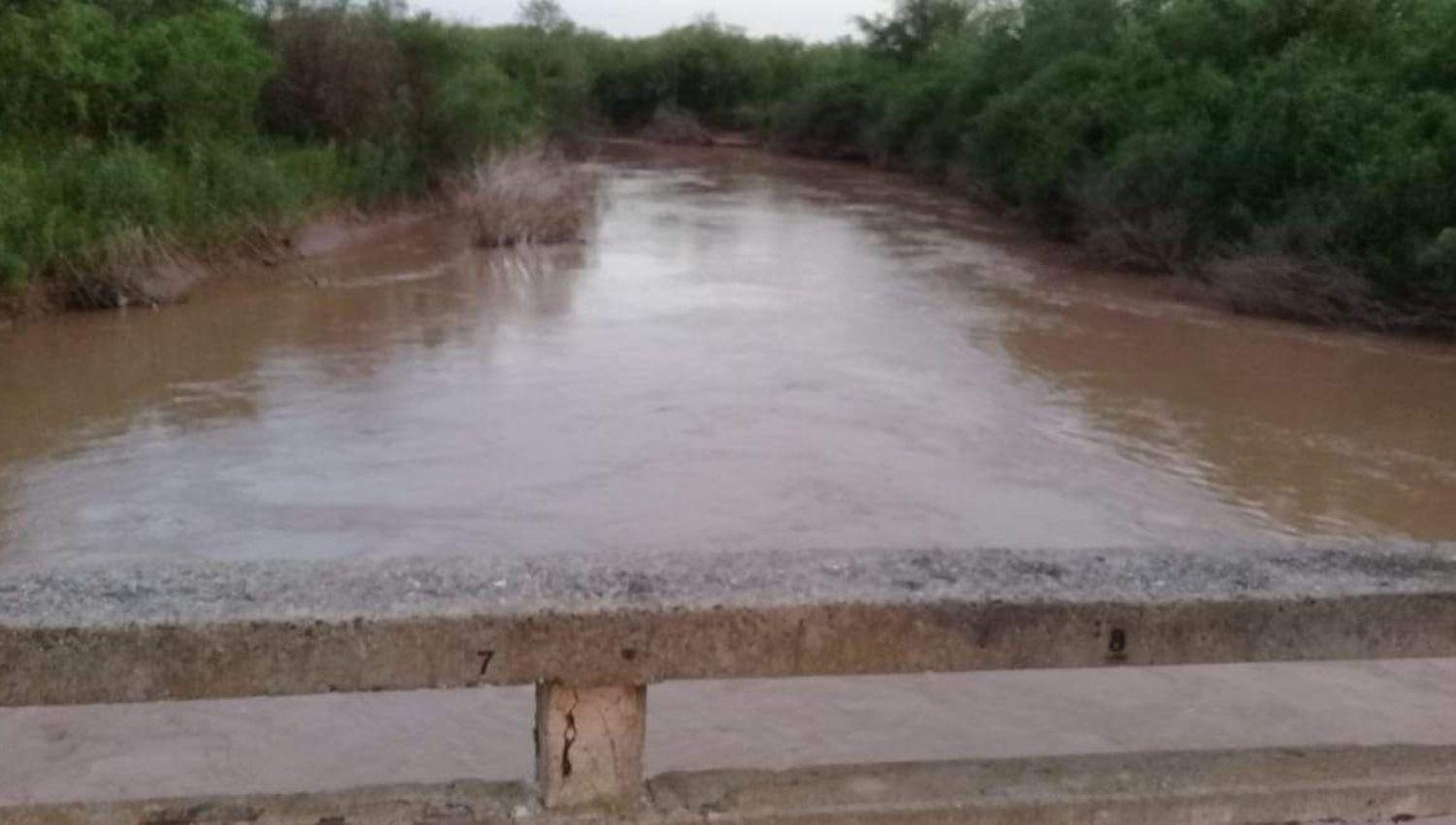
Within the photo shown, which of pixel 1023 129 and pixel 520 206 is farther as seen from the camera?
pixel 1023 129

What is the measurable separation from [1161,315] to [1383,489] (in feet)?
25.7

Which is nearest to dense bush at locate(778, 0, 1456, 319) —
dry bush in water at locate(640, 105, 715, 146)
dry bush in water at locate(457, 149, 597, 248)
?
dry bush in water at locate(457, 149, 597, 248)

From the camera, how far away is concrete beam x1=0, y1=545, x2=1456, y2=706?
2.44 m

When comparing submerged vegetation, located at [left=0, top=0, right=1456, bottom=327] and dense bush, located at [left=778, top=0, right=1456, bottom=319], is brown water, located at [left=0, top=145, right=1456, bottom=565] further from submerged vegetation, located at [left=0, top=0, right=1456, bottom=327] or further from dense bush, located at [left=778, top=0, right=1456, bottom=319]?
dense bush, located at [left=778, top=0, right=1456, bottom=319]

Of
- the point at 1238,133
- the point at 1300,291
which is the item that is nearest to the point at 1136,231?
the point at 1238,133

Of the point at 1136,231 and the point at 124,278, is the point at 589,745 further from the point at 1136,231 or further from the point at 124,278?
the point at 1136,231

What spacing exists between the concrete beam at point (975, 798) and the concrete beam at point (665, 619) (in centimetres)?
21

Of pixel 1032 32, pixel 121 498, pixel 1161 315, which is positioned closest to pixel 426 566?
pixel 121 498

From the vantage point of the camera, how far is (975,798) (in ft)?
8.80

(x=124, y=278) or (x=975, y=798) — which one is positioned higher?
(x=975, y=798)

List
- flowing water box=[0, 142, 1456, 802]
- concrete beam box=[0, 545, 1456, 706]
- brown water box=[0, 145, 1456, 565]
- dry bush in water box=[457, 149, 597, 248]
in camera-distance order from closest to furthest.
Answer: concrete beam box=[0, 545, 1456, 706]
flowing water box=[0, 142, 1456, 802]
brown water box=[0, 145, 1456, 565]
dry bush in water box=[457, 149, 597, 248]

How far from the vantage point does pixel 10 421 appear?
1280 centimetres

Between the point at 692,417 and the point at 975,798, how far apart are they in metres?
10.4

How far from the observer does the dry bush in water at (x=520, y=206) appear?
23.8 metres
